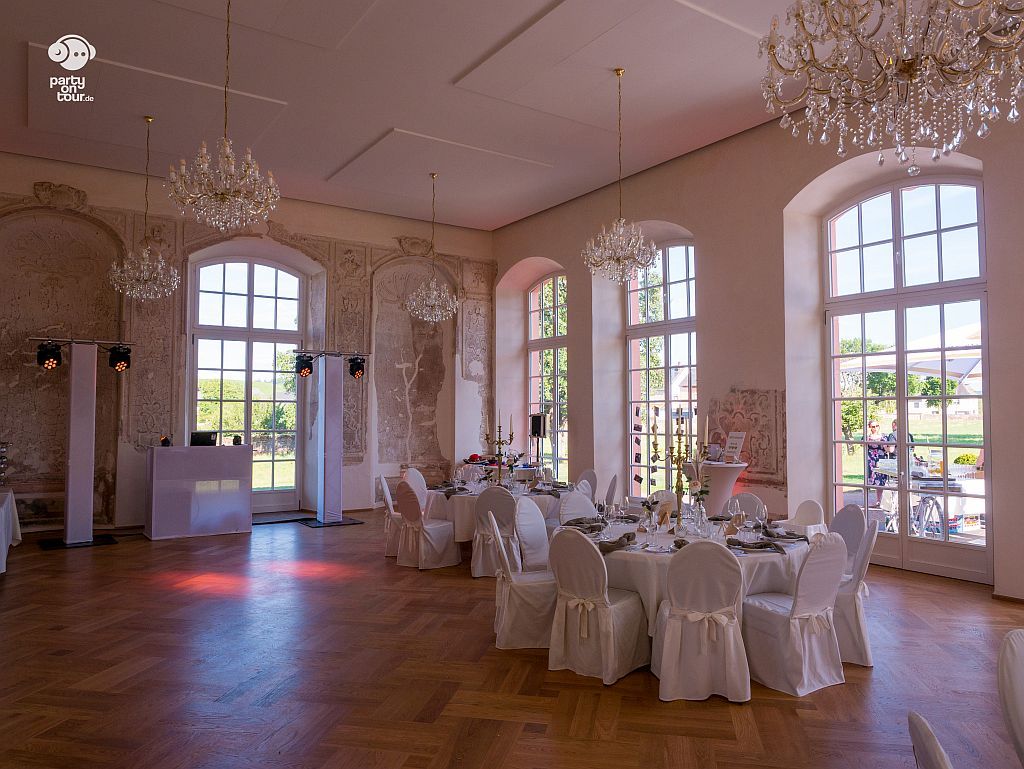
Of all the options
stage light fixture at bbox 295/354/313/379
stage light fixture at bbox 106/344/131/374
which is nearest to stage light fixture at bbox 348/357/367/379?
stage light fixture at bbox 295/354/313/379

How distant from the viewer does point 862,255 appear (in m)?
7.50

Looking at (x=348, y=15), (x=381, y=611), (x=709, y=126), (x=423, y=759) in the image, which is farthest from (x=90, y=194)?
(x=423, y=759)

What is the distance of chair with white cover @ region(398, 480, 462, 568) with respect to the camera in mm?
6945

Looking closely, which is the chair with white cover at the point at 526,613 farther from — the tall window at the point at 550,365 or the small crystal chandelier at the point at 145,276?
the tall window at the point at 550,365

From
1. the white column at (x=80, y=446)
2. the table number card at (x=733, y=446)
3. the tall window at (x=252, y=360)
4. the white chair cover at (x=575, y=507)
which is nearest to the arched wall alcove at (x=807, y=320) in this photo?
the table number card at (x=733, y=446)

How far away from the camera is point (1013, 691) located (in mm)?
1991

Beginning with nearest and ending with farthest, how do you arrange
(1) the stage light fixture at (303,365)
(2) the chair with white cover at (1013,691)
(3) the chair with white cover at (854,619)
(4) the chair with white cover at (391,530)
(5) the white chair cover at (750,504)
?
(2) the chair with white cover at (1013,691) → (3) the chair with white cover at (854,619) → (5) the white chair cover at (750,504) → (4) the chair with white cover at (391,530) → (1) the stage light fixture at (303,365)

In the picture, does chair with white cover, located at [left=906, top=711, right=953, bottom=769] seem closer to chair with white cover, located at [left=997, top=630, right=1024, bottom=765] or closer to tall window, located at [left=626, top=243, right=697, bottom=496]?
chair with white cover, located at [left=997, top=630, right=1024, bottom=765]

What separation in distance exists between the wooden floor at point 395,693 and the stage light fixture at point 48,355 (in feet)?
11.0

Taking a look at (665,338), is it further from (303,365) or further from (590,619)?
(590,619)

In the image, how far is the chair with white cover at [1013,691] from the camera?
6.51ft

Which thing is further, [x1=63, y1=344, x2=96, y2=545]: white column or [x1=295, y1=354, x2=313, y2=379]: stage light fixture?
[x1=295, y1=354, x2=313, y2=379]: stage light fixture

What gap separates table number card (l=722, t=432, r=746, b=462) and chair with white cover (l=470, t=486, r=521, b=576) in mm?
2863

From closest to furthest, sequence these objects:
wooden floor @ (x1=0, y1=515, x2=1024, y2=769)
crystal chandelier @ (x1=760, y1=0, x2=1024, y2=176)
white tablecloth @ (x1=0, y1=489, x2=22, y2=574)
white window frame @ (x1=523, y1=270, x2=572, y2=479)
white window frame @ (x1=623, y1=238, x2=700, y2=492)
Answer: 1. crystal chandelier @ (x1=760, y1=0, x2=1024, y2=176)
2. wooden floor @ (x1=0, y1=515, x2=1024, y2=769)
3. white tablecloth @ (x1=0, y1=489, x2=22, y2=574)
4. white window frame @ (x1=623, y1=238, x2=700, y2=492)
5. white window frame @ (x1=523, y1=270, x2=572, y2=479)
